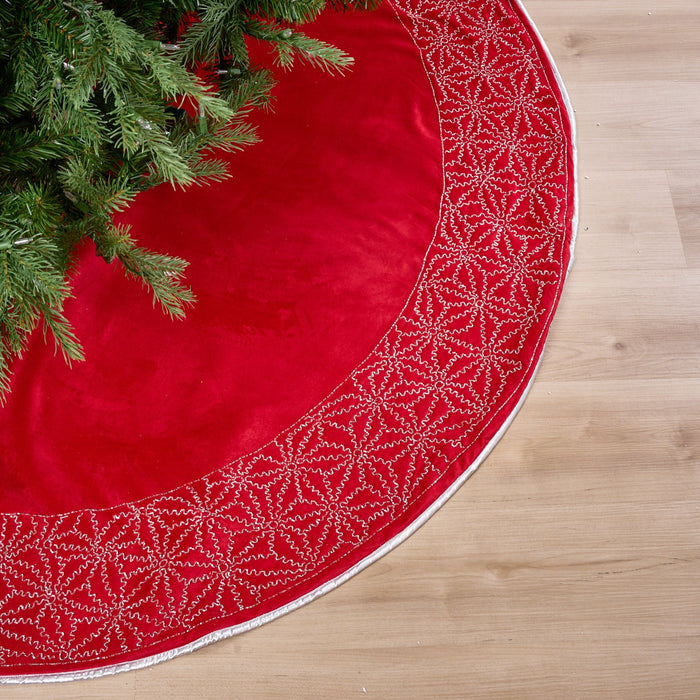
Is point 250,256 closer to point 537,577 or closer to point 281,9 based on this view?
point 281,9

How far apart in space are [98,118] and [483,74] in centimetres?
77

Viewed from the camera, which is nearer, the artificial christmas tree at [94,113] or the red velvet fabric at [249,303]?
the artificial christmas tree at [94,113]

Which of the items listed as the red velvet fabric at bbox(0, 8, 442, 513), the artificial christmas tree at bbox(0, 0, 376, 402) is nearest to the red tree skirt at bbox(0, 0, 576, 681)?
the red velvet fabric at bbox(0, 8, 442, 513)

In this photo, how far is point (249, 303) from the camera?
1.18 metres

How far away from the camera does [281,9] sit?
34.7 inches

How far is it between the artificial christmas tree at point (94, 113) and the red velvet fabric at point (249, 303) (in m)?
0.18

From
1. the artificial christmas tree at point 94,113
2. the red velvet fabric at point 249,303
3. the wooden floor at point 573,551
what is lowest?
the wooden floor at point 573,551

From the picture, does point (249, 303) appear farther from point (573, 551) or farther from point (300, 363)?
point (573, 551)

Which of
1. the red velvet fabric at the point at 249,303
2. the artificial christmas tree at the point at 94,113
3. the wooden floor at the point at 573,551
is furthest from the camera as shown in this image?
the red velvet fabric at the point at 249,303

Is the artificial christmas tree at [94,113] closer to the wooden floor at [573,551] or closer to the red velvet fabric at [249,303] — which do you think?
the red velvet fabric at [249,303]

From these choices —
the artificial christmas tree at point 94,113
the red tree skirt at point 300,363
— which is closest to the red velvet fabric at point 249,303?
the red tree skirt at point 300,363

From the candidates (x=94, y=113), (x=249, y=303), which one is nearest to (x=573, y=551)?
(x=249, y=303)

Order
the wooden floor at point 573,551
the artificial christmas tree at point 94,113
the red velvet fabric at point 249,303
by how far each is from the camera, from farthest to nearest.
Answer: the red velvet fabric at point 249,303 → the wooden floor at point 573,551 → the artificial christmas tree at point 94,113

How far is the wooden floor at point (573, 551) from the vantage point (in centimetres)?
101
